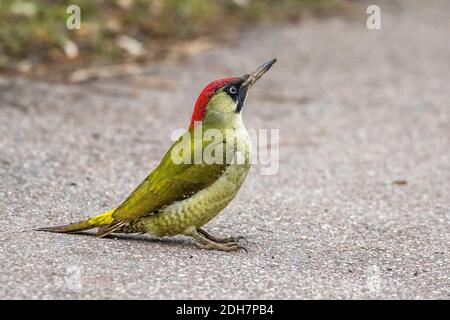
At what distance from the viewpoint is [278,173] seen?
6117 millimetres

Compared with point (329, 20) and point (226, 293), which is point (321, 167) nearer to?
point (226, 293)

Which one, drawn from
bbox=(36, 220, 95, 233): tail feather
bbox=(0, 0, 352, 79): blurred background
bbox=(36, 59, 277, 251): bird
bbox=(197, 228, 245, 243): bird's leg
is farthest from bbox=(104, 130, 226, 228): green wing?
bbox=(0, 0, 352, 79): blurred background

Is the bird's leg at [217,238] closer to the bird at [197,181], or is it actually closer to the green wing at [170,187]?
the bird at [197,181]

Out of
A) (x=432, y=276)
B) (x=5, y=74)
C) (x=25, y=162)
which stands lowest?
(x=432, y=276)

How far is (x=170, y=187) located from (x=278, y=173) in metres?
2.06

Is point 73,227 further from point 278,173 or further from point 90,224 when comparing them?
point 278,173

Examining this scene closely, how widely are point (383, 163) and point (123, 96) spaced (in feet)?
7.88

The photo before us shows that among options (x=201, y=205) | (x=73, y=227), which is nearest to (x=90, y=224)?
(x=73, y=227)

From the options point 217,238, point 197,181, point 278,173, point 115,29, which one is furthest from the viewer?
point 115,29

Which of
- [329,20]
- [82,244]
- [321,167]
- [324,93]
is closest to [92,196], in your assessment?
[82,244]

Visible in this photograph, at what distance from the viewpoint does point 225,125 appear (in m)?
4.19

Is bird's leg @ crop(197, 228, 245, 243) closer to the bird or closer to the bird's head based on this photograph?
the bird
